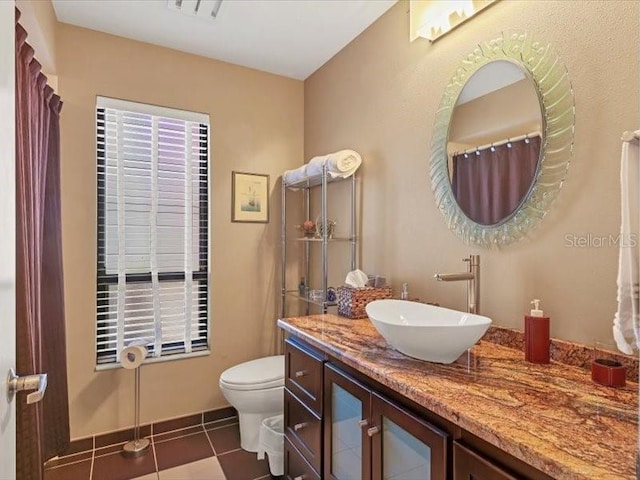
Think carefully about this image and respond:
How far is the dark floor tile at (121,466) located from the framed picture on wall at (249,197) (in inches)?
61.2

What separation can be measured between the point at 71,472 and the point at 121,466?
0.25 m

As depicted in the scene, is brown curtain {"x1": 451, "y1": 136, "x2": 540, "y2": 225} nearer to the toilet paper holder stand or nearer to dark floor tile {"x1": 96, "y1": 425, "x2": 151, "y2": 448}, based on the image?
the toilet paper holder stand

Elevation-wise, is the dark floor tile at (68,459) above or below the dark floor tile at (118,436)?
below

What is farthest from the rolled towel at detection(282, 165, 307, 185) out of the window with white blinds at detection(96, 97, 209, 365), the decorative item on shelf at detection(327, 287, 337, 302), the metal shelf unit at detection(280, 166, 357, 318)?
the decorative item on shelf at detection(327, 287, 337, 302)

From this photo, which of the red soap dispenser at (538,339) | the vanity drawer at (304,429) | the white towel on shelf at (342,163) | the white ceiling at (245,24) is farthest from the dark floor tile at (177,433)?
the white ceiling at (245,24)

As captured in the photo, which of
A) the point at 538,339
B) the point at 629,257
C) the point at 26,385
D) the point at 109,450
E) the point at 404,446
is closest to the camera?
the point at 26,385

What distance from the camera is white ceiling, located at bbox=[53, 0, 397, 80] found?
199 centimetres

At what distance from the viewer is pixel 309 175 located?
7.78 ft

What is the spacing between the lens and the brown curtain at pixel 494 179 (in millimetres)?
1327

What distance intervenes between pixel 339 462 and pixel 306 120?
2325 mm

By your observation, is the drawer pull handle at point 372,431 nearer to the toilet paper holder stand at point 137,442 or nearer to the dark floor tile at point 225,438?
the dark floor tile at point 225,438

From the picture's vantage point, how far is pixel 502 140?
4.63 feet

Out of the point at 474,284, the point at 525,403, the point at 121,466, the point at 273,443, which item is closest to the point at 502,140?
the point at 474,284

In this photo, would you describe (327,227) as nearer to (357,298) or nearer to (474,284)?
(357,298)
